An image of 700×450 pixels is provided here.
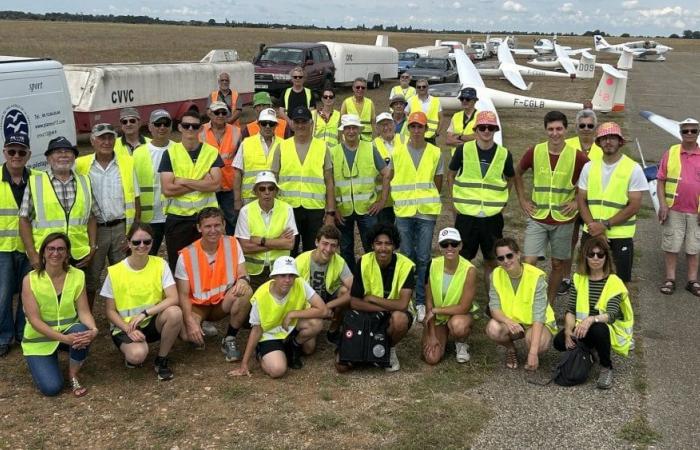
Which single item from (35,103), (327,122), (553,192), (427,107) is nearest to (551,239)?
(553,192)

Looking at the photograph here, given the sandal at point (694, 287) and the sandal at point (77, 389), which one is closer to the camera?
the sandal at point (77, 389)

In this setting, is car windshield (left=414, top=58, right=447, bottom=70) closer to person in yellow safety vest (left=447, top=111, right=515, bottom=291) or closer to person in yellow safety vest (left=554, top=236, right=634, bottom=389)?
person in yellow safety vest (left=447, top=111, right=515, bottom=291)

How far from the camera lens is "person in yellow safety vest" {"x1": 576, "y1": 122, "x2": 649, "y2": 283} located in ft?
17.4

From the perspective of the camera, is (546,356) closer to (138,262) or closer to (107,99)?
(138,262)

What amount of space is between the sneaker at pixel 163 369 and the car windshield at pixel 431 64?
23.8 meters

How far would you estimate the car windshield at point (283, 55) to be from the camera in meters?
22.0

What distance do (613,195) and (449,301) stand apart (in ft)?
5.73

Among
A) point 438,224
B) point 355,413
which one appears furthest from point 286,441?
point 438,224

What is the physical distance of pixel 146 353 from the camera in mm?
4738

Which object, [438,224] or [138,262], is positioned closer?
[138,262]

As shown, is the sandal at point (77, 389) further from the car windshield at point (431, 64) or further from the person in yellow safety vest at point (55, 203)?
the car windshield at point (431, 64)

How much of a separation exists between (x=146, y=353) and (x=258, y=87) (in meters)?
17.4

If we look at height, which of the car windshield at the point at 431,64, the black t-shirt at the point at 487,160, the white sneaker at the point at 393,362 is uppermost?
the car windshield at the point at 431,64

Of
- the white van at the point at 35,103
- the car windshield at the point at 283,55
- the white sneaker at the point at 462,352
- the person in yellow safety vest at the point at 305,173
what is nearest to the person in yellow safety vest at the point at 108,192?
the person in yellow safety vest at the point at 305,173
